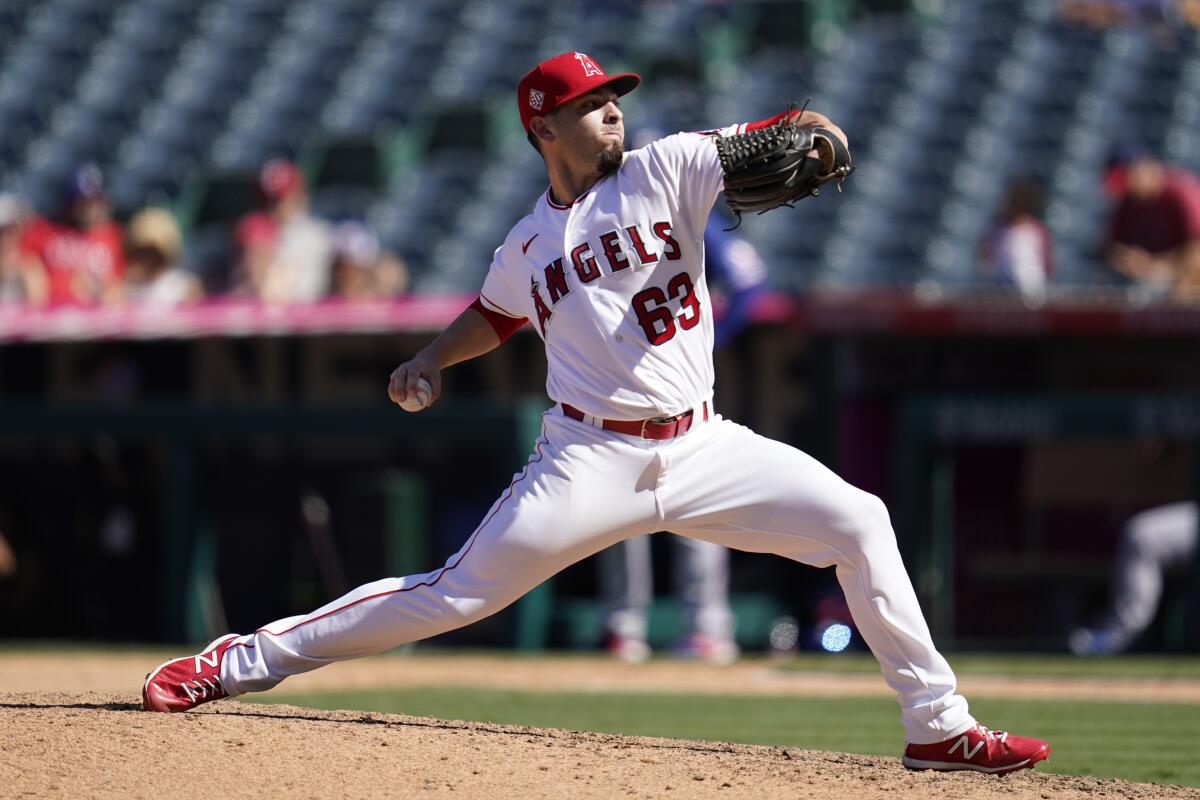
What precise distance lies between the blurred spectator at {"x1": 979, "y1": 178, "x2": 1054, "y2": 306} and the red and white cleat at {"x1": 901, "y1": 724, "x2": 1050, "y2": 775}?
548 centimetres

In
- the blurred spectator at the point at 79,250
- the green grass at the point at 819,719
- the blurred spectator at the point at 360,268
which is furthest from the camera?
the blurred spectator at the point at 79,250

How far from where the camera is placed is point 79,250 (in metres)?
10.5

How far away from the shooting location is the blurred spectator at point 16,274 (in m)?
10.1

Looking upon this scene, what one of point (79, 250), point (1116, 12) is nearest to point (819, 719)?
point (79, 250)

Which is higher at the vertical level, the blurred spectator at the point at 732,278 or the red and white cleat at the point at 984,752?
the blurred spectator at the point at 732,278

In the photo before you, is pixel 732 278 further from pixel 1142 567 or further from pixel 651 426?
pixel 651 426

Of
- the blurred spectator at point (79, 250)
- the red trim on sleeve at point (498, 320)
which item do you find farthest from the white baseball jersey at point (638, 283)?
the blurred spectator at point (79, 250)

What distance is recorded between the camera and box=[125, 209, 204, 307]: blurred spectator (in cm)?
1027

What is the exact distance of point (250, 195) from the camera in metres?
12.0

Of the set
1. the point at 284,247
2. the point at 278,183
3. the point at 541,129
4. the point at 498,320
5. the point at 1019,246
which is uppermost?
the point at 278,183

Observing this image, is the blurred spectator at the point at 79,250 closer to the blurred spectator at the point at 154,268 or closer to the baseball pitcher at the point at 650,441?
the blurred spectator at the point at 154,268

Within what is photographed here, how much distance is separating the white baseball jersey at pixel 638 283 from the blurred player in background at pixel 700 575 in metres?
3.59

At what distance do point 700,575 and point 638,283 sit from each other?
421 centimetres

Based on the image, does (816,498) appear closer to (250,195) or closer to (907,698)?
(907,698)
